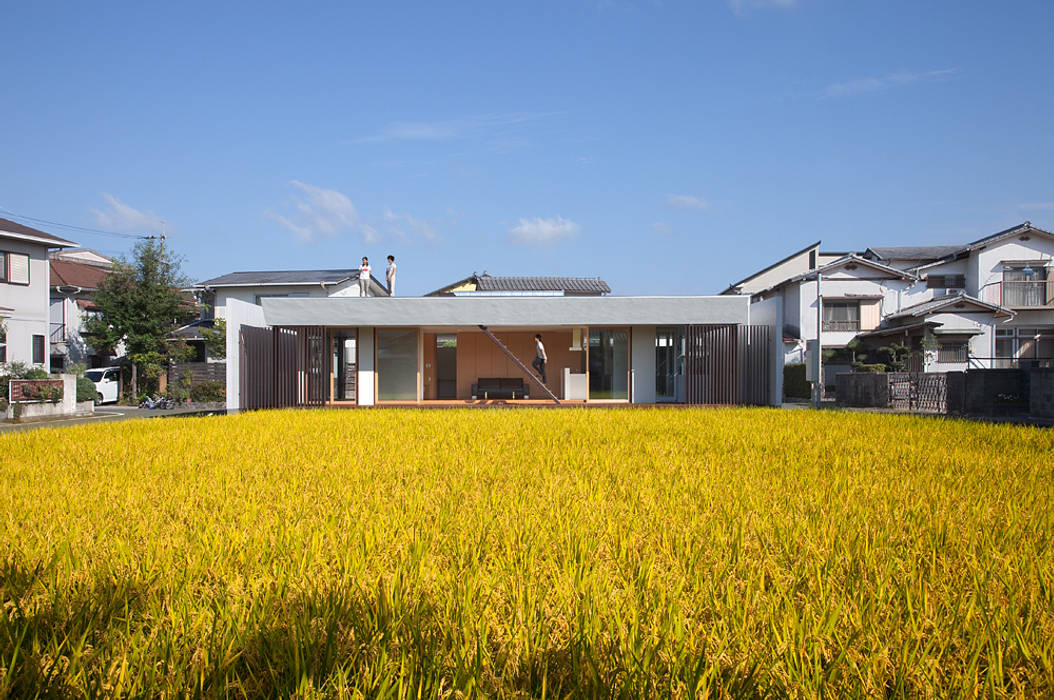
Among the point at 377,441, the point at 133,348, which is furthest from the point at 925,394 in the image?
the point at 133,348

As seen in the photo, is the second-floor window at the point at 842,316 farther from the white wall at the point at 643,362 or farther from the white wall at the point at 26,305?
the white wall at the point at 26,305

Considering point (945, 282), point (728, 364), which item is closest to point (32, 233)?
point (728, 364)

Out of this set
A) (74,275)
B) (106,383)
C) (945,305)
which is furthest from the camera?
(74,275)

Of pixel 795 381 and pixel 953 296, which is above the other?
pixel 953 296

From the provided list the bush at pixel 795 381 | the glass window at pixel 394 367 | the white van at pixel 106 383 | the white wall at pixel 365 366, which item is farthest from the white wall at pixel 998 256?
the white van at pixel 106 383

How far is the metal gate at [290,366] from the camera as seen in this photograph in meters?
17.6

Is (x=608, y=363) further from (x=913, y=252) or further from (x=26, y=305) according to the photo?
(x=913, y=252)

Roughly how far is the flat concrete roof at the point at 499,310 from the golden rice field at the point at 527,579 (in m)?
11.5

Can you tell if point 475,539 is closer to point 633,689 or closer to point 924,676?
point 633,689

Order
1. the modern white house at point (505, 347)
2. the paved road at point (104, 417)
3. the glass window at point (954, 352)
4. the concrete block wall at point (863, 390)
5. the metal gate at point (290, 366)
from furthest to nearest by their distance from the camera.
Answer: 1. the glass window at point (954, 352)
2. the concrete block wall at point (863, 390)
3. the modern white house at point (505, 347)
4. the metal gate at point (290, 366)
5. the paved road at point (104, 417)

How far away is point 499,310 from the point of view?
18031mm

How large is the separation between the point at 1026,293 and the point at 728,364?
23265mm

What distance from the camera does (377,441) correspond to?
866 centimetres

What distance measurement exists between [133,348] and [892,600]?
98.7 ft
